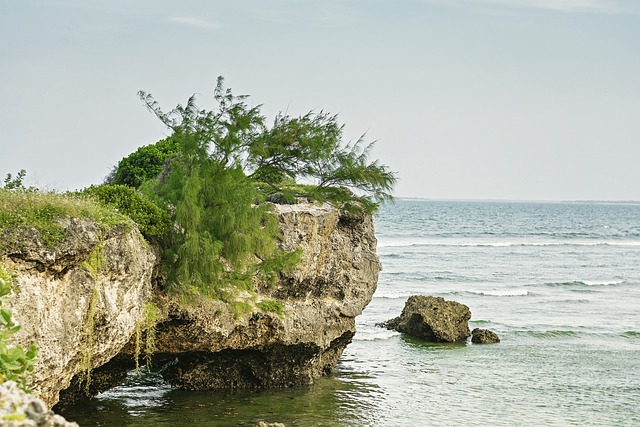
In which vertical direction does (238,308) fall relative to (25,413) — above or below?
below

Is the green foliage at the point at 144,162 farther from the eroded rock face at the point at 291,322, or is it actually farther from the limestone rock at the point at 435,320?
the limestone rock at the point at 435,320

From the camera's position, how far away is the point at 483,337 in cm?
3194

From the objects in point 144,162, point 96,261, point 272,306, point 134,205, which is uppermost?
point 144,162

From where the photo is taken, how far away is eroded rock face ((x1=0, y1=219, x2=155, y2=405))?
1370 cm

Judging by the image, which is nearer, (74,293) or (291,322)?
(74,293)

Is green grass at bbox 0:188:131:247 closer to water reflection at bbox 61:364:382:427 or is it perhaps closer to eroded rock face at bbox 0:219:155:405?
eroded rock face at bbox 0:219:155:405

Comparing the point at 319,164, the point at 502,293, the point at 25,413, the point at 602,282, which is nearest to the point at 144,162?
the point at 319,164

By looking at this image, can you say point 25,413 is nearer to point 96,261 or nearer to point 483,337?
point 96,261

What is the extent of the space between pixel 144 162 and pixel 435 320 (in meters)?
12.5

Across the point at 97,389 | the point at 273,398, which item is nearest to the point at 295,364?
the point at 273,398

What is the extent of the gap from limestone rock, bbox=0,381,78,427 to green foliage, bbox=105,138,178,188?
66.5 feet

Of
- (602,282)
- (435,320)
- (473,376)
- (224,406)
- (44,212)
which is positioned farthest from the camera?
(602,282)

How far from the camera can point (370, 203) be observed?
79.0 ft

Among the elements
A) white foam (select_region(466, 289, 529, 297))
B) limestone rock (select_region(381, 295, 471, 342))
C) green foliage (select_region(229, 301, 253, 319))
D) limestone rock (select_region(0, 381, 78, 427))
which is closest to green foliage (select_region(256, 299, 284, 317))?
green foliage (select_region(229, 301, 253, 319))
